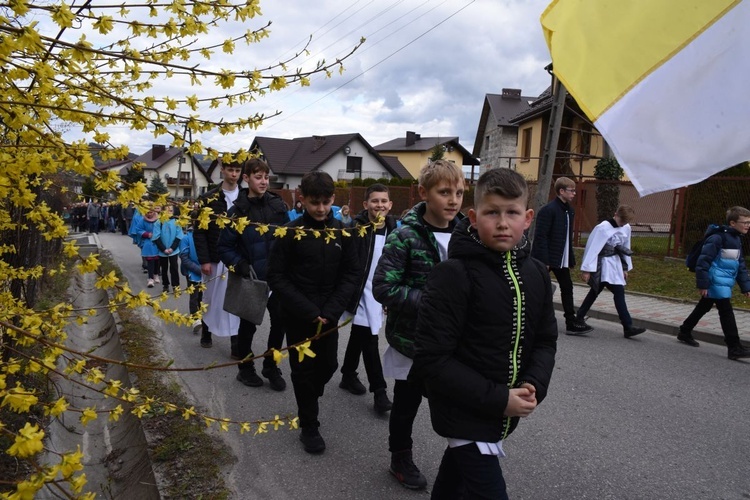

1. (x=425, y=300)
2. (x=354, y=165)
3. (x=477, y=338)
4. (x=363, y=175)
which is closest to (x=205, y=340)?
(x=425, y=300)

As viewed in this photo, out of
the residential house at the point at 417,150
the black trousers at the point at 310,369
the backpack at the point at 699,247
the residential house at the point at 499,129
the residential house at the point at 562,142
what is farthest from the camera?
the residential house at the point at 417,150

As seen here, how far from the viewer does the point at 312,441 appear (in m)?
3.77

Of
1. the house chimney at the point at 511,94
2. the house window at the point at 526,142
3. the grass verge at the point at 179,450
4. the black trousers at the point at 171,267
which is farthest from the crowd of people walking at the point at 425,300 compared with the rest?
the house chimney at the point at 511,94

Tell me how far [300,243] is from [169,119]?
1634 mm

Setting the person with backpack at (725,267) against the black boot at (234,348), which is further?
the person with backpack at (725,267)

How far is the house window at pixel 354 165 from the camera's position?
194 feet

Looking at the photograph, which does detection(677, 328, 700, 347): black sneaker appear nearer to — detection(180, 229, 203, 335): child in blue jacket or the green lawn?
the green lawn

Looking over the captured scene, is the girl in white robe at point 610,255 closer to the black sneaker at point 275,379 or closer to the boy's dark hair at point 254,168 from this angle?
the black sneaker at point 275,379

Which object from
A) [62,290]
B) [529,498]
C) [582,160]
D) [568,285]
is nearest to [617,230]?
[568,285]

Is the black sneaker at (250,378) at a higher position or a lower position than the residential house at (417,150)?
lower

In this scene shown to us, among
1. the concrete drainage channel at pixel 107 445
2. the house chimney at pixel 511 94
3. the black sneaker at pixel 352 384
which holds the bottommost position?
the concrete drainage channel at pixel 107 445

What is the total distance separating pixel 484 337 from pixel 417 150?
6915 cm

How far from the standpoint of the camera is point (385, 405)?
4406mm

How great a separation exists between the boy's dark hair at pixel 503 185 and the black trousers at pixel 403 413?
1.36 meters
